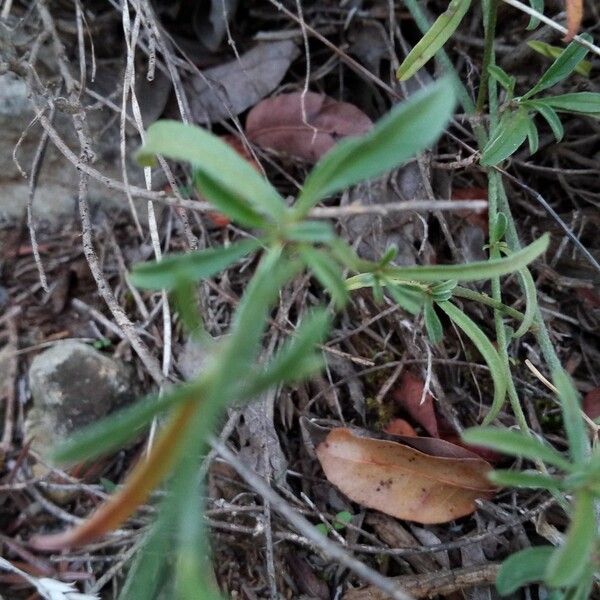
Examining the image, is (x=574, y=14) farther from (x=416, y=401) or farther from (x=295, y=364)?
(x=295, y=364)

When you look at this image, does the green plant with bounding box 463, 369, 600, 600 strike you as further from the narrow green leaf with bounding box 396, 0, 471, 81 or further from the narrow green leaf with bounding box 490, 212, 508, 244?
the narrow green leaf with bounding box 396, 0, 471, 81

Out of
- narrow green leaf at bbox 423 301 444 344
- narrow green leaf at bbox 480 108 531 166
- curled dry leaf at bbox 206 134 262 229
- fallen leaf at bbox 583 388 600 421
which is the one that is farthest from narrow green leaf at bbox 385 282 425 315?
curled dry leaf at bbox 206 134 262 229

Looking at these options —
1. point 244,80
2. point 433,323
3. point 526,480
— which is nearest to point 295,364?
point 526,480

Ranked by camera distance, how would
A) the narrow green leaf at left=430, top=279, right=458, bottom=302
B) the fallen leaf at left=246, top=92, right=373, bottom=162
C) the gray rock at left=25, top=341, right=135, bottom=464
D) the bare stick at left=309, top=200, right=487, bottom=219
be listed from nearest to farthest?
1. the bare stick at left=309, top=200, right=487, bottom=219
2. the narrow green leaf at left=430, top=279, right=458, bottom=302
3. the gray rock at left=25, top=341, right=135, bottom=464
4. the fallen leaf at left=246, top=92, right=373, bottom=162

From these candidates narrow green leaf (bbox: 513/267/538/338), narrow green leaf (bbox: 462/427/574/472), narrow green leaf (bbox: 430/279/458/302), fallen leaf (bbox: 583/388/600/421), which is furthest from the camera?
fallen leaf (bbox: 583/388/600/421)

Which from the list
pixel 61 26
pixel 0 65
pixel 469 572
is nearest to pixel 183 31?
pixel 61 26

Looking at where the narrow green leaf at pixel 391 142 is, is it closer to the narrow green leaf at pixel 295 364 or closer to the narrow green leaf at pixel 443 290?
the narrow green leaf at pixel 295 364

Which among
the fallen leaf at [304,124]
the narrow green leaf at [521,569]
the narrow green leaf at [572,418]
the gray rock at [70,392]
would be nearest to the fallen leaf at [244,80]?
the fallen leaf at [304,124]
